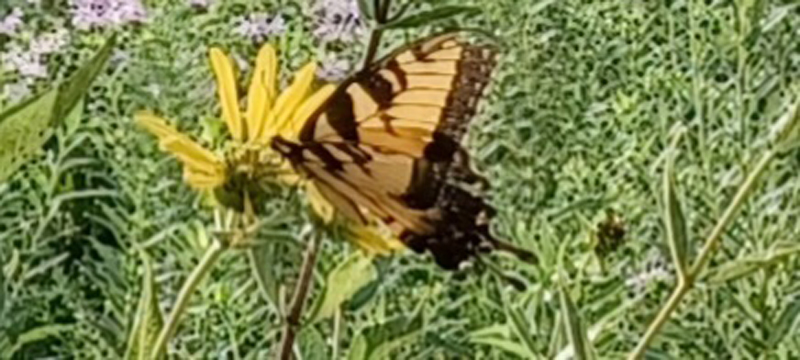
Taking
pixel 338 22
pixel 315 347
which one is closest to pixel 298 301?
pixel 315 347

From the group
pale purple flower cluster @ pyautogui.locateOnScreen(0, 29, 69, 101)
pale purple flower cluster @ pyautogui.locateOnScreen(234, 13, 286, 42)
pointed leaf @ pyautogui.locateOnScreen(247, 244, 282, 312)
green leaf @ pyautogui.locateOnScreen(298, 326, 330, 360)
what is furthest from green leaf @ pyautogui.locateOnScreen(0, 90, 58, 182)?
pale purple flower cluster @ pyautogui.locateOnScreen(234, 13, 286, 42)

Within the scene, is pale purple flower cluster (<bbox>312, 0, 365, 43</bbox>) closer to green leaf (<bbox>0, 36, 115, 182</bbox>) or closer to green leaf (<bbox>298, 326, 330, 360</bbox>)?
green leaf (<bbox>298, 326, 330, 360</bbox>)

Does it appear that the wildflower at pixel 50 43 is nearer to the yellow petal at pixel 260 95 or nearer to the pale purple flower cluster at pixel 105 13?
the pale purple flower cluster at pixel 105 13

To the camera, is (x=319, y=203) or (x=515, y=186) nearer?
(x=319, y=203)

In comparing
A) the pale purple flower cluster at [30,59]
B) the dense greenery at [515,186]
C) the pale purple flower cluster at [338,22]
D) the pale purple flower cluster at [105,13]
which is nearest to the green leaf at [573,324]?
the dense greenery at [515,186]

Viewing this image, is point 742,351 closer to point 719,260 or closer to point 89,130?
point 719,260

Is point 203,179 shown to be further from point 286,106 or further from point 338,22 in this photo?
point 338,22

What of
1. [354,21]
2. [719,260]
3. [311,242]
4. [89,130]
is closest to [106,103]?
[89,130]
